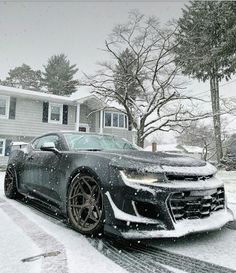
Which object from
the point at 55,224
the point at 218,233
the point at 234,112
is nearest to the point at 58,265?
the point at 55,224

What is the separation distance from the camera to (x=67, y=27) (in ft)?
111

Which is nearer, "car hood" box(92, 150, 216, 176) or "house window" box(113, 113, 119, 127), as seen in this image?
"car hood" box(92, 150, 216, 176)

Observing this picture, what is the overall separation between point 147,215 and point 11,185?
3.72m

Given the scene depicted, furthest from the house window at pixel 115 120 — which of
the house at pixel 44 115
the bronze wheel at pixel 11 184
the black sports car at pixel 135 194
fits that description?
the black sports car at pixel 135 194

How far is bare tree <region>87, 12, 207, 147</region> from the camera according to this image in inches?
779

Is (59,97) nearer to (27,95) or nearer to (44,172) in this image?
(27,95)

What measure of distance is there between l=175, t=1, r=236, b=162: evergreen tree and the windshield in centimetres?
1320

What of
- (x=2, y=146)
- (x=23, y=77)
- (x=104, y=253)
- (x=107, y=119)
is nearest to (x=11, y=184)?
(x=104, y=253)

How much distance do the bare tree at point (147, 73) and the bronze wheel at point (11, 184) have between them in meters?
13.7

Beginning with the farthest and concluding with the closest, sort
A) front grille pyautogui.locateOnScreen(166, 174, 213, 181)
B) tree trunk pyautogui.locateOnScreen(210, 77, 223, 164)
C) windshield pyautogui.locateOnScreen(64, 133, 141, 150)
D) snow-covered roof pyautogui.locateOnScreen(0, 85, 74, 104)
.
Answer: tree trunk pyautogui.locateOnScreen(210, 77, 223, 164), snow-covered roof pyautogui.locateOnScreen(0, 85, 74, 104), windshield pyautogui.locateOnScreen(64, 133, 141, 150), front grille pyautogui.locateOnScreen(166, 174, 213, 181)

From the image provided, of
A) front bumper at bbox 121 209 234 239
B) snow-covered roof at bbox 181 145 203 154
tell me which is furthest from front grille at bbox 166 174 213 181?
snow-covered roof at bbox 181 145 203 154

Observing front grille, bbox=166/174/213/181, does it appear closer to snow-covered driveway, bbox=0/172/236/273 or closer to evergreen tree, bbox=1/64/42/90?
snow-covered driveway, bbox=0/172/236/273

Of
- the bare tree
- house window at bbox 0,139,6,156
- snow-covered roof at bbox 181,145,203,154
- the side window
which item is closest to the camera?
the side window

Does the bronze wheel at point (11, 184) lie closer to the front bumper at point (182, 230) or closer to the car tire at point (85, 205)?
the car tire at point (85, 205)
